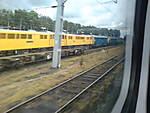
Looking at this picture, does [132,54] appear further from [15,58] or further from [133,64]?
[15,58]

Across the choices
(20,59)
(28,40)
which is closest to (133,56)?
(20,59)

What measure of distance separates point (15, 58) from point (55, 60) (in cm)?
171

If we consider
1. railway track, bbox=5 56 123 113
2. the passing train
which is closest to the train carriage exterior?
the passing train

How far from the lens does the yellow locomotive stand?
203 inches

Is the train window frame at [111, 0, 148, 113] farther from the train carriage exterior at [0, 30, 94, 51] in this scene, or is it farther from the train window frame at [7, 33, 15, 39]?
the train window frame at [7, 33, 15, 39]

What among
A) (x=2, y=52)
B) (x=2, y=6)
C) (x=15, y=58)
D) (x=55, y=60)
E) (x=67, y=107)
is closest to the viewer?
(x=2, y=6)

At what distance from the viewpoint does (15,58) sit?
5898 mm

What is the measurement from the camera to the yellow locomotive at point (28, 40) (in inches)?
203

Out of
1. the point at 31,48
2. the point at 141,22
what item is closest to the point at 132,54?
the point at 141,22

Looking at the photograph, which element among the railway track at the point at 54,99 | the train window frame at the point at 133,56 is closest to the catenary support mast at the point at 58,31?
the railway track at the point at 54,99

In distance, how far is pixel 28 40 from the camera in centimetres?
686

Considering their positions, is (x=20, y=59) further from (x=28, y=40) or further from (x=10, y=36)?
(x=10, y=36)

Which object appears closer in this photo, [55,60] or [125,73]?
[125,73]

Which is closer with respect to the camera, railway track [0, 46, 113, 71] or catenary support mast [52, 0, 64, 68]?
railway track [0, 46, 113, 71]
